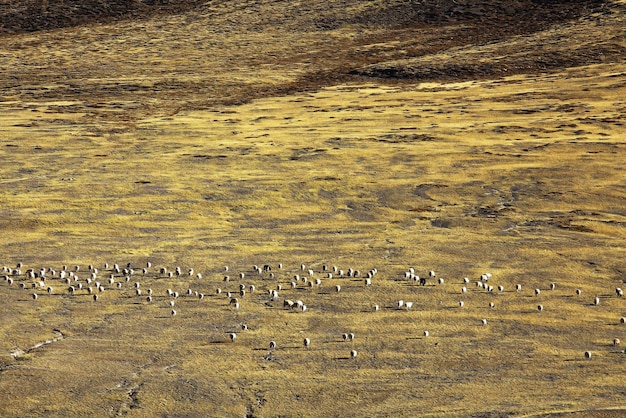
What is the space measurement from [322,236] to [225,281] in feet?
16.3

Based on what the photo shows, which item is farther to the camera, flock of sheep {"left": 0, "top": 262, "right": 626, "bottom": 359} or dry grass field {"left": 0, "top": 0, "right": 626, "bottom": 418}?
flock of sheep {"left": 0, "top": 262, "right": 626, "bottom": 359}

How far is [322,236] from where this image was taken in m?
24.8

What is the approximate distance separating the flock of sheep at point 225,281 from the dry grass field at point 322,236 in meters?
0.09

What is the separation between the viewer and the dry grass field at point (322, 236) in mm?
14727

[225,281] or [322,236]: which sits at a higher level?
[225,281]

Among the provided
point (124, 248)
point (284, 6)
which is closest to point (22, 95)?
point (284, 6)

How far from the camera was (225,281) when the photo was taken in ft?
66.8

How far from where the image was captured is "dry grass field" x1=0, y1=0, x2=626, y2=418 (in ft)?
48.3

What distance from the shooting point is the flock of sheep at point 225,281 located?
62.6ft

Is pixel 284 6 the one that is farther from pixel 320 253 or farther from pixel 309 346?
pixel 309 346

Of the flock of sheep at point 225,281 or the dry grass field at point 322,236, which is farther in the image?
the flock of sheep at point 225,281

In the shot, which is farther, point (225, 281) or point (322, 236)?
point (322, 236)

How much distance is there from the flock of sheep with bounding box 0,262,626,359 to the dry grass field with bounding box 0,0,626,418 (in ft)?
0.30

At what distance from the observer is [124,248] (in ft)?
76.8
